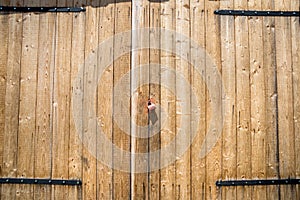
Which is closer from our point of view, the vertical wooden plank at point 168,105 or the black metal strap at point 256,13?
the vertical wooden plank at point 168,105

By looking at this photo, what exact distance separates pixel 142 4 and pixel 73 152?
49.1 inches

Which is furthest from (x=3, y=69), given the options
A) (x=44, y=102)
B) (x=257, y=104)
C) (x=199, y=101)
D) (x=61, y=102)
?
(x=257, y=104)

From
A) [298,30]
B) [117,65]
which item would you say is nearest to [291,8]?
[298,30]

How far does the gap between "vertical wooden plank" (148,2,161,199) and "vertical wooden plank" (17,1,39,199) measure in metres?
0.88

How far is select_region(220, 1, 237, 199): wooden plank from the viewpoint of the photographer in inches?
131

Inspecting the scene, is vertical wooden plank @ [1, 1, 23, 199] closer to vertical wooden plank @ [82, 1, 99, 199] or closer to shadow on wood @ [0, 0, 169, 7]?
shadow on wood @ [0, 0, 169, 7]

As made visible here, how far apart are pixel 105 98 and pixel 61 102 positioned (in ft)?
1.10

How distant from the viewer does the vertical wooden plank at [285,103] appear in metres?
3.36

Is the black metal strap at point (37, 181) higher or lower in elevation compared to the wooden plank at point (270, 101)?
lower

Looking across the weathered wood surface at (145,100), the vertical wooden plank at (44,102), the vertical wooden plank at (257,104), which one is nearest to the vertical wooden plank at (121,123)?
the weathered wood surface at (145,100)

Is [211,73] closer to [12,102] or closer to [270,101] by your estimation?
[270,101]

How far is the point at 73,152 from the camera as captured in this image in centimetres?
331

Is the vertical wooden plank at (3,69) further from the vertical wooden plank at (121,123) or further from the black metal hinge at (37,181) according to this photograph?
the vertical wooden plank at (121,123)

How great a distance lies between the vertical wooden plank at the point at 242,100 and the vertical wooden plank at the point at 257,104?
1.2 inches
